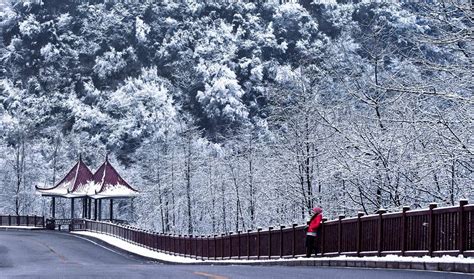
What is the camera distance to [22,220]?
80062mm

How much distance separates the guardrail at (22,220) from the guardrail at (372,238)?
4015 centimetres

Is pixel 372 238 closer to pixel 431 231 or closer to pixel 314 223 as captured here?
pixel 314 223

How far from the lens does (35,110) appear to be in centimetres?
19400

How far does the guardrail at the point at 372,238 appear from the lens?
17562 millimetres

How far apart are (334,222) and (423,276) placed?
1014 centimetres

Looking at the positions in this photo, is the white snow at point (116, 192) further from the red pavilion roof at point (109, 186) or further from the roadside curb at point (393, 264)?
the roadside curb at point (393, 264)

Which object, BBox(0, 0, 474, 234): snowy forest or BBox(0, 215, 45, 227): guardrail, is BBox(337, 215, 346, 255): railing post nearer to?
BBox(0, 0, 474, 234): snowy forest

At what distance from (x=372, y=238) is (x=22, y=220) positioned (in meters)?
62.6

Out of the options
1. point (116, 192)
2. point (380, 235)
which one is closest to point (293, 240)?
point (380, 235)

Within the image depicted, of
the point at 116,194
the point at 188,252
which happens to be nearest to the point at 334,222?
the point at 188,252

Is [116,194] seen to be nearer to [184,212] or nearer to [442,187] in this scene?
[184,212]

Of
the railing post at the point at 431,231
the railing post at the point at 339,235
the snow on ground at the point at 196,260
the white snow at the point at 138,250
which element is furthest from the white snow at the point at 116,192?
the railing post at the point at 431,231

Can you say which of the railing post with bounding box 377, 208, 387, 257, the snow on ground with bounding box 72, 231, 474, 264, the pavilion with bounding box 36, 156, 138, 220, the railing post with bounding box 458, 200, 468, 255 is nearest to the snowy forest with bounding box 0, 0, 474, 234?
the railing post with bounding box 377, 208, 387, 257

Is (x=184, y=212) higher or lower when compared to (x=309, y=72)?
lower
